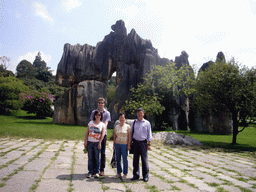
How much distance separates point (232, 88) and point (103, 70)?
55.7ft

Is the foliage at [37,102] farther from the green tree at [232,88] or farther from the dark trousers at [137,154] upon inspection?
the dark trousers at [137,154]

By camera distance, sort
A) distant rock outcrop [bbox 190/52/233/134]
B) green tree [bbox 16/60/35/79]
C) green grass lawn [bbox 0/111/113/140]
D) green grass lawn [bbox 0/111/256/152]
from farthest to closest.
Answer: green tree [bbox 16/60/35/79], distant rock outcrop [bbox 190/52/233/134], green grass lawn [bbox 0/111/113/140], green grass lawn [bbox 0/111/256/152]

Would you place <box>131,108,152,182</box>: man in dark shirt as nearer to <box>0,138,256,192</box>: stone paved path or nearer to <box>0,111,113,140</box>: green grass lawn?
<box>0,138,256,192</box>: stone paved path

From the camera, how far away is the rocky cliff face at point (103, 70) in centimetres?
2352

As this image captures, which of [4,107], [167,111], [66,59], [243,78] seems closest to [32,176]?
[243,78]

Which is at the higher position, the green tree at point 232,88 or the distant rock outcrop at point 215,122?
the green tree at point 232,88

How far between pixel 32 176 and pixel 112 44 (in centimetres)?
2337

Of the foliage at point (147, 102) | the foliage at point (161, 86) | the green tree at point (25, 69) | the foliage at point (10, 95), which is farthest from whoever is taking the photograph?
the green tree at point (25, 69)

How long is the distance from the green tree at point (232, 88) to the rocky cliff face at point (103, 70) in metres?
10.2

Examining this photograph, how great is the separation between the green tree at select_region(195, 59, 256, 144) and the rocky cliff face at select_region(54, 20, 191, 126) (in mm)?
10239

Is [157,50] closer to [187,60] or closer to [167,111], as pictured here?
A: [187,60]

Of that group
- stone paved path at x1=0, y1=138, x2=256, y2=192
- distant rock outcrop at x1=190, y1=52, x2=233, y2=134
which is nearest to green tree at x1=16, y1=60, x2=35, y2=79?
distant rock outcrop at x1=190, y1=52, x2=233, y2=134

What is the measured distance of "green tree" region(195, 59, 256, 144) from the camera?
11.9 meters

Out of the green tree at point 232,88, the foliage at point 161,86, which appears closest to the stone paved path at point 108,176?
the green tree at point 232,88
